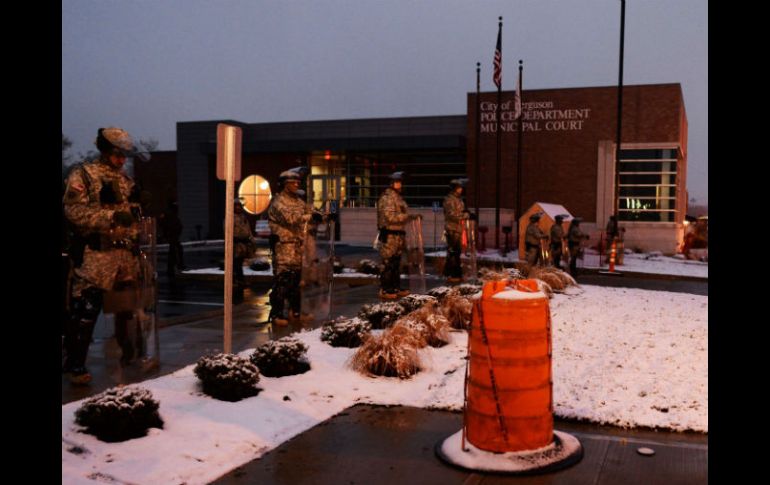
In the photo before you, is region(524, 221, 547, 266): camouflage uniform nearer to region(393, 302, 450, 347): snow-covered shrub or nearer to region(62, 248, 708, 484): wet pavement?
region(393, 302, 450, 347): snow-covered shrub

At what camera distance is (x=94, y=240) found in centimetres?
612

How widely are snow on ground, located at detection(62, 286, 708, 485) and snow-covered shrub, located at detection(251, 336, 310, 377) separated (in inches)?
4.4

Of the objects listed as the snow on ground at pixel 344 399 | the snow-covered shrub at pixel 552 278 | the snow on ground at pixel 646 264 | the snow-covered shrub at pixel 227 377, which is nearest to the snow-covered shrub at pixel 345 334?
the snow on ground at pixel 344 399

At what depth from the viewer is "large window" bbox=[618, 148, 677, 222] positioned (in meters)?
32.9

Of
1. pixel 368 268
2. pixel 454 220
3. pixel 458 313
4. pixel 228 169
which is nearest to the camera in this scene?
pixel 228 169

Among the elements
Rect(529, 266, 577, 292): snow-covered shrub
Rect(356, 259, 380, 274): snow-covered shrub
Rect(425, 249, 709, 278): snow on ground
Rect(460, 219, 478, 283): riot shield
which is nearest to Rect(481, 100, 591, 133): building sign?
Rect(425, 249, 709, 278): snow on ground

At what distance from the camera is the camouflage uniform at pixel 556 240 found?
1886 centimetres

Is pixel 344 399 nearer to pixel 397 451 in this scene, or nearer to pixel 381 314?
pixel 397 451

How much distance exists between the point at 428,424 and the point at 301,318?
5.05 m

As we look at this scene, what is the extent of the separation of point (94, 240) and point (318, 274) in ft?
15.1

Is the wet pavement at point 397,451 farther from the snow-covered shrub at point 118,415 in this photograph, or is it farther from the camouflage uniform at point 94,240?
the snow-covered shrub at point 118,415

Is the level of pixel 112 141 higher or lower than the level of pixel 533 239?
higher

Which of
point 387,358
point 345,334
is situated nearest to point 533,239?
point 345,334

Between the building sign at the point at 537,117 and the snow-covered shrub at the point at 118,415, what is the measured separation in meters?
31.4
